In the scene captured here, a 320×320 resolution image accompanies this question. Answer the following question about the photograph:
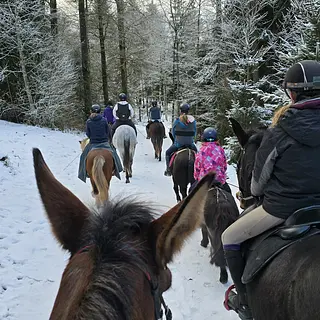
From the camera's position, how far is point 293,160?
2.28m

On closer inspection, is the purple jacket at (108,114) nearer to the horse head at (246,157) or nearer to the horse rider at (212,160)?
the horse rider at (212,160)

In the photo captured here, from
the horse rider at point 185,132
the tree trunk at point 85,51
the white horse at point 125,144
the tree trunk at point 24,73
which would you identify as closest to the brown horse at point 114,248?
the horse rider at point 185,132

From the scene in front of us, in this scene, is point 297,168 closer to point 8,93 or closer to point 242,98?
point 242,98

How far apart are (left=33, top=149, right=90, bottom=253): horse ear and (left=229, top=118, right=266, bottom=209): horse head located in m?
2.62

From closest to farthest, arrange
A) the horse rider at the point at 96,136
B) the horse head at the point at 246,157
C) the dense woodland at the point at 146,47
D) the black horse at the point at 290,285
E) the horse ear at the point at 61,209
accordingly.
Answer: the horse ear at the point at 61,209 → the black horse at the point at 290,285 → the horse head at the point at 246,157 → the horse rider at the point at 96,136 → the dense woodland at the point at 146,47

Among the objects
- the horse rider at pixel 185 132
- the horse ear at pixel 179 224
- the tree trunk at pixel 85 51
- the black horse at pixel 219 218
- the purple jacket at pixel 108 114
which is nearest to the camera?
the horse ear at pixel 179 224

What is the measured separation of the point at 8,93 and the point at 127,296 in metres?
20.1

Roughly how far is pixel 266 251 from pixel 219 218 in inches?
88.1

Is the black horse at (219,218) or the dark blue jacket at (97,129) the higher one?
the dark blue jacket at (97,129)

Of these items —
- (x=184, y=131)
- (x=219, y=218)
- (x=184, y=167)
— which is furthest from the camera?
(x=184, y=131)

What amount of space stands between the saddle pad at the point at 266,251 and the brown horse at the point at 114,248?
993 millimetres

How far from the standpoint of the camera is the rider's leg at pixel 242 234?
8.24ft

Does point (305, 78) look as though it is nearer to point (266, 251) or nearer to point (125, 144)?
point (266, 251)

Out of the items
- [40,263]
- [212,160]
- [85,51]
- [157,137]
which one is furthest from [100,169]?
[85,51]
